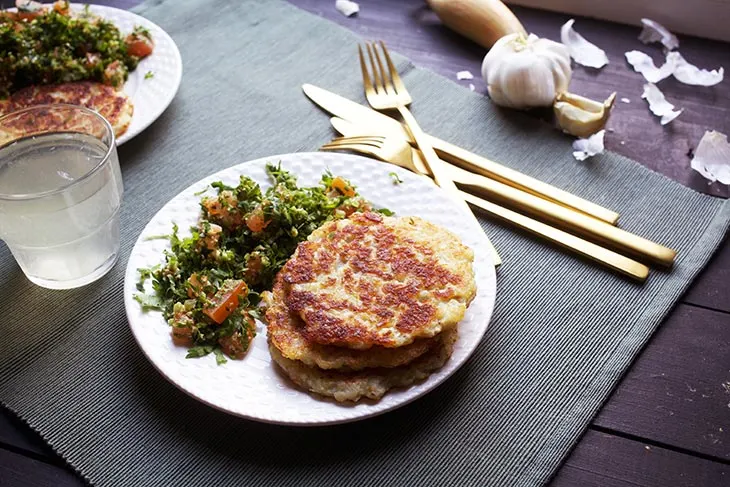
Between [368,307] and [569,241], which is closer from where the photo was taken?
[368,307]

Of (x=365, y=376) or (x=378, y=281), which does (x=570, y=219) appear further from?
(x=365, y=376)

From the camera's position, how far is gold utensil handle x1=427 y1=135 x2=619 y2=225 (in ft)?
8.05

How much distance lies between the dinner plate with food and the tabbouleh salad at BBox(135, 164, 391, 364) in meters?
0.69

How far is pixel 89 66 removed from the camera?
2.91 m

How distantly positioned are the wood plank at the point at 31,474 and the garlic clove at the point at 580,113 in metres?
2.05

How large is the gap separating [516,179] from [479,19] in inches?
Result: 39.5

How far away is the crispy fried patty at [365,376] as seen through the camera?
5.83ft

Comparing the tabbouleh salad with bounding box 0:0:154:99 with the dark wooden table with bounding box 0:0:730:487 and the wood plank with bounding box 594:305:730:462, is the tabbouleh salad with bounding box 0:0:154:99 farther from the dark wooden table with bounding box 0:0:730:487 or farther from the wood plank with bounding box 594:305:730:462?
the wood plank with bounding box 594:305:730:462

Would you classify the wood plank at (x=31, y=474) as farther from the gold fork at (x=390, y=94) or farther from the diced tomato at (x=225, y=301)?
the gold fork at (x=390, y=94)

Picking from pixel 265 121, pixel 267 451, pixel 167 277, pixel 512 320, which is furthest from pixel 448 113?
pixel 267 451

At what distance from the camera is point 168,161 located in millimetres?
2732

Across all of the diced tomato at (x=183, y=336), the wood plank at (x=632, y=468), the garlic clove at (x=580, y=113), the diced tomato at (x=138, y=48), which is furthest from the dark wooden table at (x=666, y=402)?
the diced tomato at (x=138, y=48)

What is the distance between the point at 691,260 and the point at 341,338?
1226mm

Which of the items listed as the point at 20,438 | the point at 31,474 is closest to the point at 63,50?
the point at 20,438
